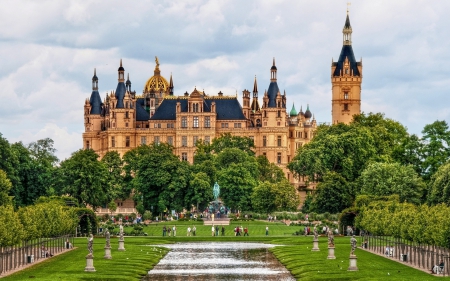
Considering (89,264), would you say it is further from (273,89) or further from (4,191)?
(273,89)

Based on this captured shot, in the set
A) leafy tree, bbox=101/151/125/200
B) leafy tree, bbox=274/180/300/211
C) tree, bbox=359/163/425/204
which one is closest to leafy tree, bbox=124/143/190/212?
leafy tree, bbox=101/151/125/200

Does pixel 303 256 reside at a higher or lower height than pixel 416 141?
lower

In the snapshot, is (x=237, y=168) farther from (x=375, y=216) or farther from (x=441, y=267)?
(x=441, y=267)

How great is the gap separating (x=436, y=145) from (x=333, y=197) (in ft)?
39.5

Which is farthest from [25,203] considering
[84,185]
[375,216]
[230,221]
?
[375,216]

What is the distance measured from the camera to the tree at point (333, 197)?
419 ft

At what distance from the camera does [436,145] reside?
123 metres

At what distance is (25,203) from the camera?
403ft

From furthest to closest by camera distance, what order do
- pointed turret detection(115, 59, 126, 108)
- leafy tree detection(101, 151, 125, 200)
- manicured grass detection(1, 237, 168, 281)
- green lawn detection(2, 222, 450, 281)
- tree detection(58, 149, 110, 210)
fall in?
1. pointed turret detection(115, 59, 126, 108)
2. leafy tree detection(101, 151, 125, 200)
3. tree detection(58, 149, 110, 210)
4. green lawn detection(2, 222, 450, 281)
5. manicured grass detection(1, 237, 168, 281)

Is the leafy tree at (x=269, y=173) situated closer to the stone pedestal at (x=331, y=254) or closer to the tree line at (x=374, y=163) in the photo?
the tree line at (x=374, y=163)

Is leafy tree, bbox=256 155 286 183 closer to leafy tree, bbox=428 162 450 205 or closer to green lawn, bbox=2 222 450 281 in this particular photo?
leafy tree, bbox=428 162 450 205

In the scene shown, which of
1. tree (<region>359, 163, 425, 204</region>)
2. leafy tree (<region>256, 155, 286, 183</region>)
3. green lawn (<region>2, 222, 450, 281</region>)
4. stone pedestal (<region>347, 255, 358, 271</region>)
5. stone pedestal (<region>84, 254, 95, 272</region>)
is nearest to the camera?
green lawn (<region>2, 222, 450, 281</region>)

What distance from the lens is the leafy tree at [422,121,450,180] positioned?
122m

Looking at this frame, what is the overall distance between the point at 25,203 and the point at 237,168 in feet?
106
